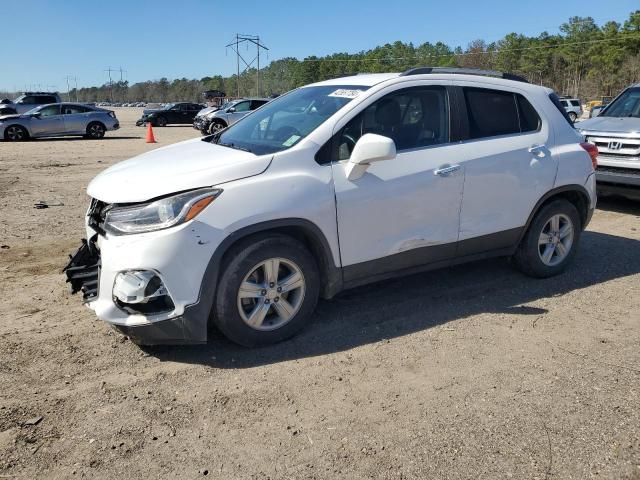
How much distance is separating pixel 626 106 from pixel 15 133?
21045 mm

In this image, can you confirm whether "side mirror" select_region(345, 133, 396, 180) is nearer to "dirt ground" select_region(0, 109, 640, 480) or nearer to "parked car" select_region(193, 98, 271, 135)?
"dirt ground" select_region(0, 109, 640, 480)

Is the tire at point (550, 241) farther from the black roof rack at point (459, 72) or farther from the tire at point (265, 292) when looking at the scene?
the tire at point (265, 292)

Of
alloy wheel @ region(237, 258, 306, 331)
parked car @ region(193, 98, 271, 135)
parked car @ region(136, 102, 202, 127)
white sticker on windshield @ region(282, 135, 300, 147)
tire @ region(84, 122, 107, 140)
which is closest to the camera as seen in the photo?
alloy wheel @ region(237, 258, 306, 331)

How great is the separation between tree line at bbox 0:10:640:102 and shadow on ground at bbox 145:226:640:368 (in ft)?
126

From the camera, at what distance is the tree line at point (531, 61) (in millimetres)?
76812

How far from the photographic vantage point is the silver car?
21.5 m

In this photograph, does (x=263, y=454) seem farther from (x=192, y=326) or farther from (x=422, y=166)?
(x=422, y=166)

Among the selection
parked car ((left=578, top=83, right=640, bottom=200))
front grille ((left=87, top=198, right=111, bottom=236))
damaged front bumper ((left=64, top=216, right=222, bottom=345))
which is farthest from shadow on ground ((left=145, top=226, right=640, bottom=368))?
parked car ((left=578, top=83, right=640, bottom=200))

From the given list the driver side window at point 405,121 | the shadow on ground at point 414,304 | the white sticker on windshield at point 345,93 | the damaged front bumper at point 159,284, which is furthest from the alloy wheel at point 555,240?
the damaged front bumper at point 159,284

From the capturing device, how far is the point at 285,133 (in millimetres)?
4234

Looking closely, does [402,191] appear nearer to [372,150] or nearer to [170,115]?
[372,150]

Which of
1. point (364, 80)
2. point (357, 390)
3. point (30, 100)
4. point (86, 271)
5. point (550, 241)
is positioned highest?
point (30, 100)

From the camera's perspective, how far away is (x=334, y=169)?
3.94 m

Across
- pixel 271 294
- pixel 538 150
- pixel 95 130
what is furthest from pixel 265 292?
pixel 95 130
